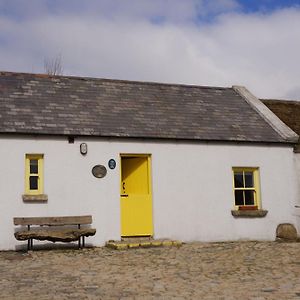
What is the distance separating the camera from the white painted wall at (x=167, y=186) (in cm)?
1318

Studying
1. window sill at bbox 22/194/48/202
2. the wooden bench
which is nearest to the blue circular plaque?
the wooden bench

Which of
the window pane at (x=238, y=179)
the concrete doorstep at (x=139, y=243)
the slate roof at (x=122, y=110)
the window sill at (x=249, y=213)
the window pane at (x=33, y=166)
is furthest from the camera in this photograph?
the window pane at (x=238, y=179)

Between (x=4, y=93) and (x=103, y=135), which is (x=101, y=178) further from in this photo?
(x=4, y=93)

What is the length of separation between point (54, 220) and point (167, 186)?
3563mm

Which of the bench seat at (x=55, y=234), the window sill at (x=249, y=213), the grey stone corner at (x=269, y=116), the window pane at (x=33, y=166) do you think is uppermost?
the grey stone corner at (x=269, y=116)

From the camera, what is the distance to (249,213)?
49.2ft

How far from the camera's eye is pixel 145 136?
1436cm

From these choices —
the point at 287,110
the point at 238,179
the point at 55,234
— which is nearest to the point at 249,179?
the point at 238,179

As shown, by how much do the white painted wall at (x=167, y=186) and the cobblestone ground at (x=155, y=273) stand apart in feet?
4.30

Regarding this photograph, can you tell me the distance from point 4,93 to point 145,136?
4506 millimetres

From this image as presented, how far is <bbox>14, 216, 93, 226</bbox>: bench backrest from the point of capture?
1252 cm

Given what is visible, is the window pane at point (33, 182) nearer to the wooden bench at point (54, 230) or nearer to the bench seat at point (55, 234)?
the wooden bench at point (54, 230)

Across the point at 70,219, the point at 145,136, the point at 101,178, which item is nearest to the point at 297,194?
the point at 145,136

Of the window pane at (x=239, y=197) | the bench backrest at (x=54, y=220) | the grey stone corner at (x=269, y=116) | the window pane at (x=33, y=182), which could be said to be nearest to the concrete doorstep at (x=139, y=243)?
the bench backrest at (x=54, y=220)
